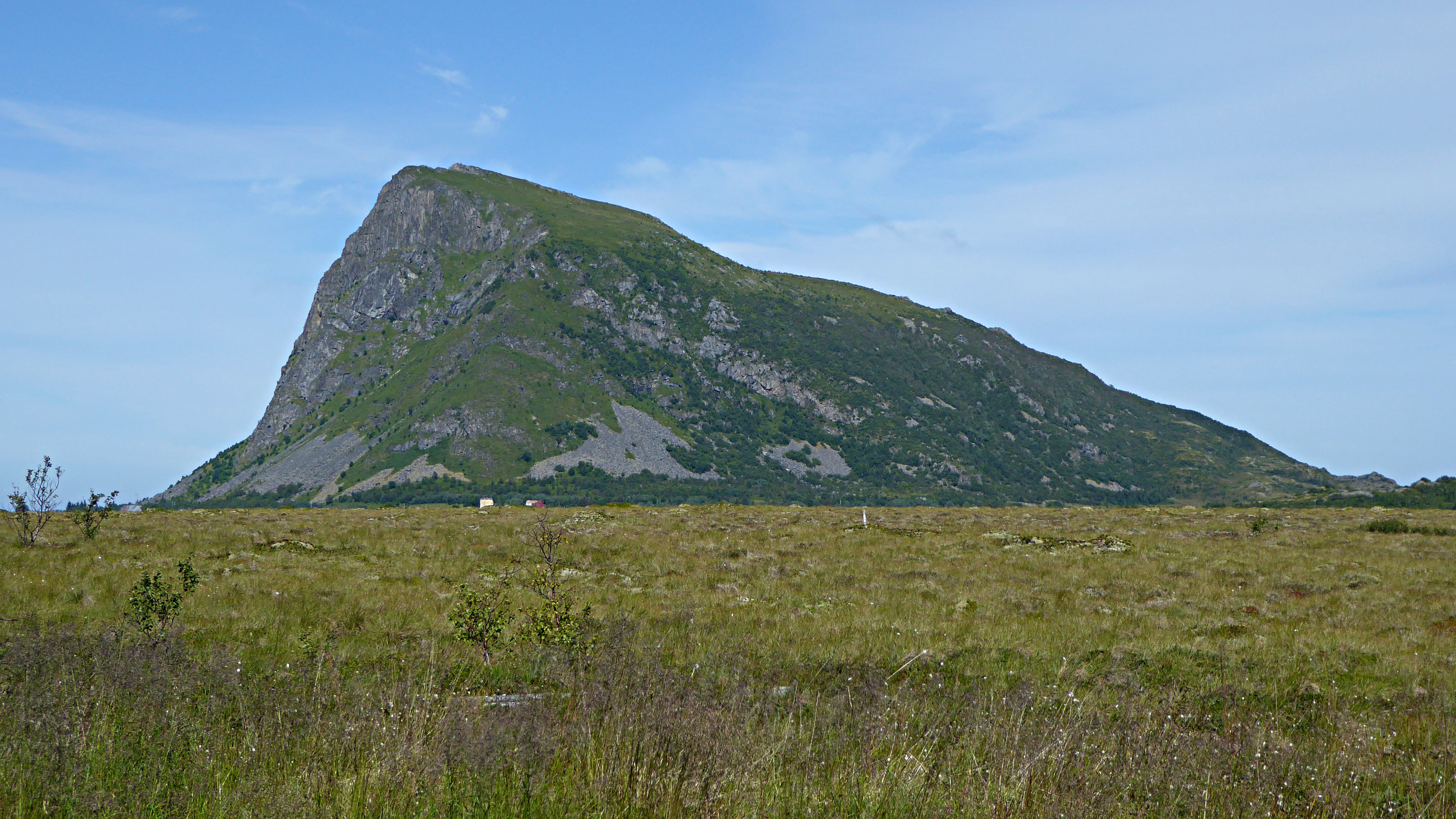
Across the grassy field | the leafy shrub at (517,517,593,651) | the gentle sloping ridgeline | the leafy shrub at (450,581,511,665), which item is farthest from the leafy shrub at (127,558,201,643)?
the gentle sloping ridgeline

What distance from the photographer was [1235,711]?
10.1 m

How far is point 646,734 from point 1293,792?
208 inches

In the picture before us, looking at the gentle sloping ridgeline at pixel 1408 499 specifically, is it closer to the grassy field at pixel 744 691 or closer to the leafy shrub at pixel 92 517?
the grassy field at pixel 744 691

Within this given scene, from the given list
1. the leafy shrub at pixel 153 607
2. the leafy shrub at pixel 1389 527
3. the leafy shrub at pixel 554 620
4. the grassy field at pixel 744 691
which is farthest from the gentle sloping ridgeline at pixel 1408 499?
the leafy shrub at pixel 153 607

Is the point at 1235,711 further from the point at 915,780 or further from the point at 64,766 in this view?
the point at 64,766

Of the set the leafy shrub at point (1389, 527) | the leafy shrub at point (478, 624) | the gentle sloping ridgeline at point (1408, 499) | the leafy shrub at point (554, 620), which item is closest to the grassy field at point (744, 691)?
the leafy shrub at point (478, 624)

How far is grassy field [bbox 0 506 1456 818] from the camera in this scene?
20.1 ft

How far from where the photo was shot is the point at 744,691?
351 inches

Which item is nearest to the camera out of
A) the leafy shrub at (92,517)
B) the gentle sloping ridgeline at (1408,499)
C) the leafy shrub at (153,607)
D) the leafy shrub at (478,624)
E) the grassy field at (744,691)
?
the grassy field at (744,691)

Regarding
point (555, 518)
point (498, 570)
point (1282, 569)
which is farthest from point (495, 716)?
point (555, 518)

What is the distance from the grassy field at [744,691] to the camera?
611 centimetres

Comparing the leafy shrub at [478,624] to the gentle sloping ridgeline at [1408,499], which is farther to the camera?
the gentle sloping ridgeline at [1408,499]

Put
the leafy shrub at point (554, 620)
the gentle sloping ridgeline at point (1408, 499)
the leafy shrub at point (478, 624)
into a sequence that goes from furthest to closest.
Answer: the gentle sloping ridgeline at point (1408, 499) → the leafy shrub at point (478, 624) → the leafy shrub at point (554, 620)

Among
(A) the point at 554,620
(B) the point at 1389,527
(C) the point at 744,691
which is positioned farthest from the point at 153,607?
(B) the point at 1389,527
